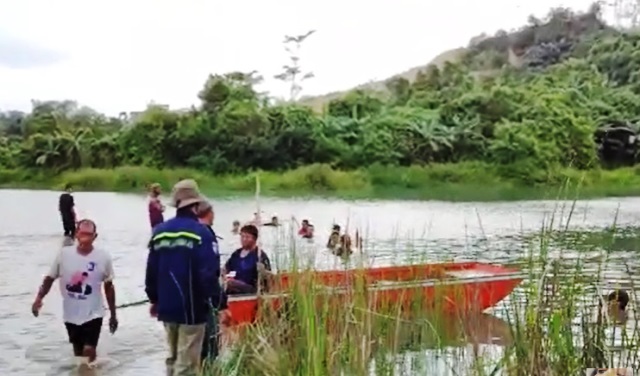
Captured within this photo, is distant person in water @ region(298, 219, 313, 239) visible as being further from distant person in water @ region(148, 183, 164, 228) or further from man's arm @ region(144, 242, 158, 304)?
distant person in water @ region(148, 183, 164, 228)

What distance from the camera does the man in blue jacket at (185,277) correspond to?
6555 millimetres

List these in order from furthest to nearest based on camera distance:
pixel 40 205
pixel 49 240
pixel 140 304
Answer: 1. pixel 40 205
2. pixel 49 240
3. pixel 140 304

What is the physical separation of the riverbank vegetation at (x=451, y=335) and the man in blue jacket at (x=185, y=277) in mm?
293

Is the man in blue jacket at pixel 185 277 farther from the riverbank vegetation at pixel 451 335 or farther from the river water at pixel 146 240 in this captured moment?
the river water at pixel 146 240

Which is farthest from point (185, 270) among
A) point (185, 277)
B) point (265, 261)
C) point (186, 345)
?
point (265, 261)

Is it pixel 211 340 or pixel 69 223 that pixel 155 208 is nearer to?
pixel 69 223

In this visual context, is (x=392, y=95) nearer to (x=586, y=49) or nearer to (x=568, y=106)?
(x=568, y=106)

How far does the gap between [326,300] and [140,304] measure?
25.1 ft

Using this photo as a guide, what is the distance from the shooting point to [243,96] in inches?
2650

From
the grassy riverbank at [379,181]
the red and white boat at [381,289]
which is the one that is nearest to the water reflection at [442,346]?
the red and white boat at [381,289]

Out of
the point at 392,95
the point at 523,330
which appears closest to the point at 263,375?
the point at 523,330

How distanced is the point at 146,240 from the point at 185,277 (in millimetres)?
19181

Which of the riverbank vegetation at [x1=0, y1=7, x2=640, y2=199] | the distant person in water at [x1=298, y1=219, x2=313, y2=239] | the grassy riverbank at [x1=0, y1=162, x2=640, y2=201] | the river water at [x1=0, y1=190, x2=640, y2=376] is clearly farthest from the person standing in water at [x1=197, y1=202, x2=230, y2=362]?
the grassy riverbank at [x1=0, y1=162, x2=640, y2=201]

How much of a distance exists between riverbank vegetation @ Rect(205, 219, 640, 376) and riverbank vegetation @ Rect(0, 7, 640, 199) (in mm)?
44828
